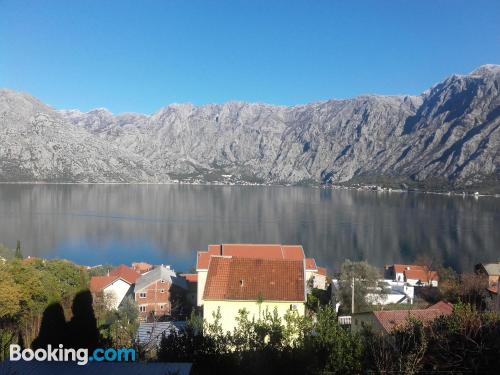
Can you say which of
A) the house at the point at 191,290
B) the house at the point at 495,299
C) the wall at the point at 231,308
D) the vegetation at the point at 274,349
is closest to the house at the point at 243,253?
the house at the point at 191,290

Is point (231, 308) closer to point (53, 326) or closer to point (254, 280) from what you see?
point (254, 280)

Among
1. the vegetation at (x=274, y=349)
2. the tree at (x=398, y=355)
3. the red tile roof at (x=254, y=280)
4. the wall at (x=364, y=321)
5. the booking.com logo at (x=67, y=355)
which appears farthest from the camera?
the red tile roof at (x=254, y=280)

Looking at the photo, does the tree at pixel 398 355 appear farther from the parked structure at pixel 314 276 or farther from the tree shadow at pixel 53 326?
the parked structure at pixel 314 276

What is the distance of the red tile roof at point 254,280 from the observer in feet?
47.3

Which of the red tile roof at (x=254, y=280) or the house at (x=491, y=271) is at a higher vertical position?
the red tile roof at (x=254, y=280)

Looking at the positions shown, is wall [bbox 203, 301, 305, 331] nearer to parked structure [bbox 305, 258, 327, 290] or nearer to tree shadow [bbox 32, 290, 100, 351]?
tree shadow [bbox 32, 290, 100, 351]

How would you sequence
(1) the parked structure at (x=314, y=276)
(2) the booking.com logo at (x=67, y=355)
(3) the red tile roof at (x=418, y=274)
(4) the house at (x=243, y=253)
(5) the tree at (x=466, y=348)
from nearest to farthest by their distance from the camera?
(5) the tree at (x=466, y=348), (2) the booking.com logo at (x=67, y=355), (4) the house at (x=243, y=253), (1) the parked structure at (x=314, y=276), (3) the red tile roof at (x=418, y=274)

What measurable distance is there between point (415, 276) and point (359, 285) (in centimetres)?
1338

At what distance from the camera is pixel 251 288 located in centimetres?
1463

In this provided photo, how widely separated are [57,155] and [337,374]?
193 metres

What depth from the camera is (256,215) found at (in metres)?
86.1

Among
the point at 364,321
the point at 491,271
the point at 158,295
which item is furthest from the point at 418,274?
the point at 364,321

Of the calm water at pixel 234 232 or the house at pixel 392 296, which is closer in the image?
the house at pixel 392 296

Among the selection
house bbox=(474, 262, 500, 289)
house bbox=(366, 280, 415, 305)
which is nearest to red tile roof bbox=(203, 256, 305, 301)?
house bbox=(366, 280, 415, 305)
